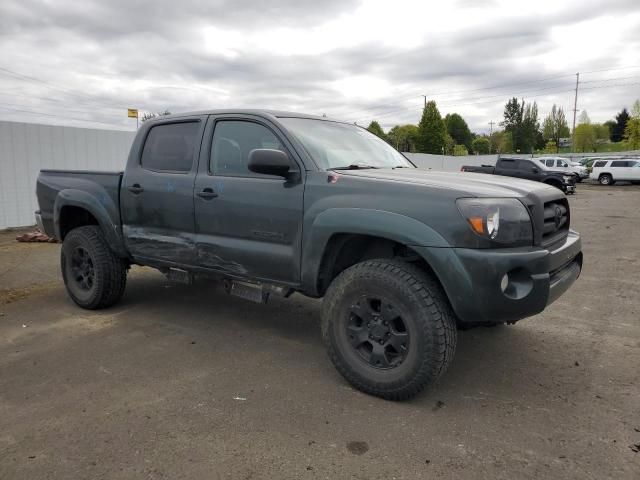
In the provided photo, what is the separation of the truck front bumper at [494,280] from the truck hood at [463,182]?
1.18ft

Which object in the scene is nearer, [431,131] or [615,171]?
[615,171]

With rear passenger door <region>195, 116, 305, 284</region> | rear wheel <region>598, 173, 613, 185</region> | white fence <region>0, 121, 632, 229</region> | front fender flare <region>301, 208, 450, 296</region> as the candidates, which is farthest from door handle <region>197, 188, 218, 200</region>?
rear wheel <region>598, 173, 613, 185</region>

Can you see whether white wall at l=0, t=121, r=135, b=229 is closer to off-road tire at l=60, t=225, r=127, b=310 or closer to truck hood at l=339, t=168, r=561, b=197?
off-road tire at l=60, t=225, r=127, b=310

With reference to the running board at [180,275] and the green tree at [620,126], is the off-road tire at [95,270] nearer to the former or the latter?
the running board at [180,275]

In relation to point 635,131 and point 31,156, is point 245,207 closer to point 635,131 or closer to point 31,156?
point 31,156

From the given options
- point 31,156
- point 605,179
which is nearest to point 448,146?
point 605,179

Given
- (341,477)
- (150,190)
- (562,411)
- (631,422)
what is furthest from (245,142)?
(631,422)

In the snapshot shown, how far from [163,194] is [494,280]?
112 inches

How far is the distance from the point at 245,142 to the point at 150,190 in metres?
1.05

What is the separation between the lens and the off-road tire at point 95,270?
490cm

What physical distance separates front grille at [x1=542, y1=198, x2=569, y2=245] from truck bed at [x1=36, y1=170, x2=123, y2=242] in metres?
3.66

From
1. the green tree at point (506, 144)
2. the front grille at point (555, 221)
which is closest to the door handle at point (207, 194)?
the front grille at point (555, 221)

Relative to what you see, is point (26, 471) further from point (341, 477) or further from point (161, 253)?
point (161, 253)

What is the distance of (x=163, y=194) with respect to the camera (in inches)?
171
